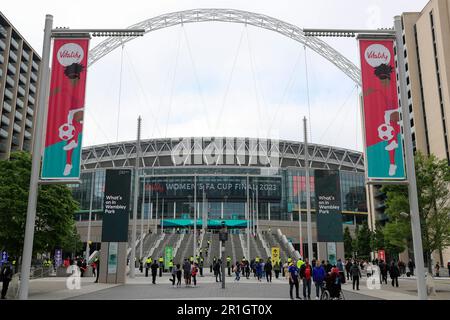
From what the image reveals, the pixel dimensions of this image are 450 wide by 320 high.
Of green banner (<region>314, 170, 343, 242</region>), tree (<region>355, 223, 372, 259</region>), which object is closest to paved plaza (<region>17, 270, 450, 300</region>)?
green banner (<region>314, 170, 343, 242</region>)

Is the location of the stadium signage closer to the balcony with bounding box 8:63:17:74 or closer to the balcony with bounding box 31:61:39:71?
the balcony with bounding box 8:63:17:74

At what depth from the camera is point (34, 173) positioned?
1298 cm

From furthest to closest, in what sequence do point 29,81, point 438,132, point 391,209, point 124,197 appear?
point 29,81 < point 438,132 < point 124,197 < point 391,209

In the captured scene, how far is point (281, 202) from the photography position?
3925 inches

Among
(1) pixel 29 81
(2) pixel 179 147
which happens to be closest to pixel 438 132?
(2) pixel 179 147

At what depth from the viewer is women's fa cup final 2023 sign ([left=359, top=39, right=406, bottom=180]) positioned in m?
13.7

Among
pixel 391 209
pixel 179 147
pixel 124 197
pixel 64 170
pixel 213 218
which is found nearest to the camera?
pixel 64 170

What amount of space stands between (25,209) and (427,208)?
24.2m

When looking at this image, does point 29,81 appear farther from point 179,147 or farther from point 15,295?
point 15,295

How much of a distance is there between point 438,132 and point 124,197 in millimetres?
55212

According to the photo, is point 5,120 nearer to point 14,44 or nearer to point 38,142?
point 14,44

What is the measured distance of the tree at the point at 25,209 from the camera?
2173 cm

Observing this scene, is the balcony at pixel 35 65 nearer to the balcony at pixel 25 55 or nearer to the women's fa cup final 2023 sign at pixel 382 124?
the balcony at pixel 25 55

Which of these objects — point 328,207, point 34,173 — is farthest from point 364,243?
point 34,173
